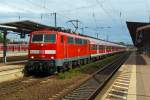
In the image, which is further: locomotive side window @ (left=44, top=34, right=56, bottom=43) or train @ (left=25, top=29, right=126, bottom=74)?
locomotive side window @ (left=44, top=34, right=56, bottom=43)

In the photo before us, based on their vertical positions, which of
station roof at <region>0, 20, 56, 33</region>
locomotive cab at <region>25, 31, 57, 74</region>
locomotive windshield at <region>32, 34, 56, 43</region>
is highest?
station roof at <region>0, 20, 56, 33</region>

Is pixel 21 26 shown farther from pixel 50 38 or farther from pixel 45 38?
pixel 50 38

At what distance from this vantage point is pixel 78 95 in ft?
47.8

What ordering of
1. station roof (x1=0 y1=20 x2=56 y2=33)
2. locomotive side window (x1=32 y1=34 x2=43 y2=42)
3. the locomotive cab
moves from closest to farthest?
1. the locomotive cab
2. locomotive side window (x1=32 y1=34 x2=43 y2=42)
3. station roof (x1=0 y1=20 x2=56 y2=33)

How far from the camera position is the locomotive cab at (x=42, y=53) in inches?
869

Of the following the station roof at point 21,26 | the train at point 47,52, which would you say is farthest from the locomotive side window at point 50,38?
the station roof at point 21,26

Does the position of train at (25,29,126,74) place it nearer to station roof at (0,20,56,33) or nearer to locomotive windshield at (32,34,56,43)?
locomotive windshield at (32,34,56,43)

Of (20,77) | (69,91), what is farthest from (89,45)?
(69,91)

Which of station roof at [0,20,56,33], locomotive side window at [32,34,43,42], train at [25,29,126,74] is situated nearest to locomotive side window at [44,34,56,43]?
train at [25,29,126,74]

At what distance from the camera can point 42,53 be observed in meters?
22.2

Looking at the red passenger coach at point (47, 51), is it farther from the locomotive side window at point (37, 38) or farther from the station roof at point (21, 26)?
the station roof at point (21, 26)

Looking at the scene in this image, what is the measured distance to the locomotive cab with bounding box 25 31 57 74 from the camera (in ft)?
72.4

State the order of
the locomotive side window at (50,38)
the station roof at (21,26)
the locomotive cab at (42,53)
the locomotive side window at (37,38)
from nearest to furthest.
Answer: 1. the locomotive cab at (42,53)
2. the locomotive side window at (50,38)
3. the locomotive side window at (37,38)
4. the station roof at (21,26)

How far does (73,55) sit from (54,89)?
35.8 ft
